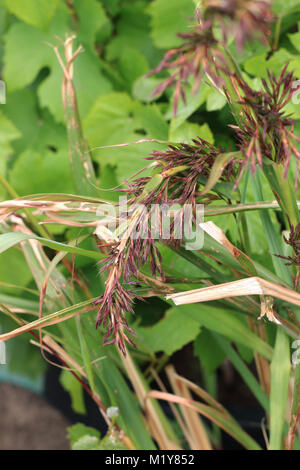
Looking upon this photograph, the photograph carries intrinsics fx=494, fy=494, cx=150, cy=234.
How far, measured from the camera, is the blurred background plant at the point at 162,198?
358 mm

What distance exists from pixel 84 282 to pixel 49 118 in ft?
1.43

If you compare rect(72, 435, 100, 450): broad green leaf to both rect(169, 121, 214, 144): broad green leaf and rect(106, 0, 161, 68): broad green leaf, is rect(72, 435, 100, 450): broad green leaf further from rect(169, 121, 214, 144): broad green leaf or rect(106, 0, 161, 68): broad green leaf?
rect(106, 0, 161, 68): broad green leaf

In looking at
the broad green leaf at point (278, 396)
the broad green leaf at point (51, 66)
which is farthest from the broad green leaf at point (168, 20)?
the broad green leaf at point (278, 396)

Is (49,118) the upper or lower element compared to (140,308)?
upper

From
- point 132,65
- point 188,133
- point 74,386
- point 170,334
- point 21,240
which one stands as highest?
point 132,65

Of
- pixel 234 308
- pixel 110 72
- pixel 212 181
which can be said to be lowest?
pixel 234 308

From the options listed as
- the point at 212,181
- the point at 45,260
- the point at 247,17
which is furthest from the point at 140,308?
the point at 247,17

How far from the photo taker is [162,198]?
1.19 ft

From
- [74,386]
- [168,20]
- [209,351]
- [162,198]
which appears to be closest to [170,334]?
[209,351]

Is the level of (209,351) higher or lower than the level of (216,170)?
lower

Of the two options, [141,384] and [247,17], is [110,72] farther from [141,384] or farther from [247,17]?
[247,17]

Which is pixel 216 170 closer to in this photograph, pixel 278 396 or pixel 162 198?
pixel 162 198

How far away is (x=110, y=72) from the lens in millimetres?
928

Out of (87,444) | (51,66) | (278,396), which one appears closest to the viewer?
(278,396)
